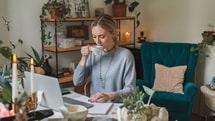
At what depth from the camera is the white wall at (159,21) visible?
2912mm

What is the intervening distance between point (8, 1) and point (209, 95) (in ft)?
7.58

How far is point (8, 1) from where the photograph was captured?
281 centimetres

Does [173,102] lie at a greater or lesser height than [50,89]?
lesser

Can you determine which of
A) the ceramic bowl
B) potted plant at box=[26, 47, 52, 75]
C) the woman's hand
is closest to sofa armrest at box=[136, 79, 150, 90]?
potted plant at box=[26, 47, 52, 75]

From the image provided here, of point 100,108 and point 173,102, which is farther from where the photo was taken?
point 173,102

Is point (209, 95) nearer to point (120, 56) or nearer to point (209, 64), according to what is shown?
point (209, 64)

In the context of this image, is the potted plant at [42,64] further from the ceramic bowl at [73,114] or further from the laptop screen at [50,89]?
the ceramic bowl at [73,114]

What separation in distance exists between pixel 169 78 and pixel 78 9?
54.3 inches

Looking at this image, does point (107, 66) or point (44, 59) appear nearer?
point (107, 66)

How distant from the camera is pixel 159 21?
3859 millimetres

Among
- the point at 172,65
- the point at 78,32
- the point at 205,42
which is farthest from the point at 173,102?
the point at 78,32

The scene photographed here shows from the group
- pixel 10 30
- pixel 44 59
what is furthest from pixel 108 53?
pixel 10 30

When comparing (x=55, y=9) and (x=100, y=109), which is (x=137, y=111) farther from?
(x=55, y=9)

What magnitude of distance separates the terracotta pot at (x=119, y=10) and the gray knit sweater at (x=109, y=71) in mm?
1717
